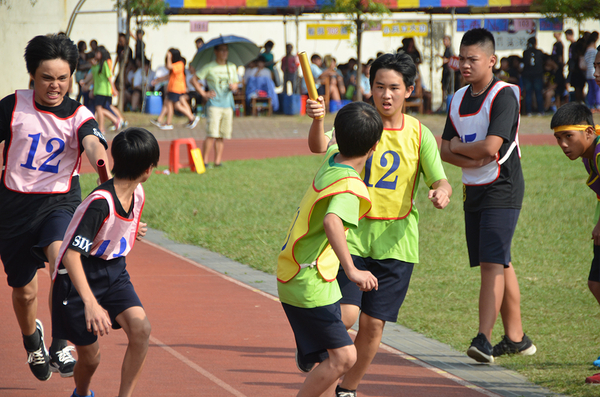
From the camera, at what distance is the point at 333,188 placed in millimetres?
3344

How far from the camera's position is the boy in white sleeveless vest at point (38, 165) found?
14.0 ft

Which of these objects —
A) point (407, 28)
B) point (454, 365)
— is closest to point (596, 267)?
point (454, 365)

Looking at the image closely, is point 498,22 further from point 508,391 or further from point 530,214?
point 508,391

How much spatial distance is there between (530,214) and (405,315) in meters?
4.24

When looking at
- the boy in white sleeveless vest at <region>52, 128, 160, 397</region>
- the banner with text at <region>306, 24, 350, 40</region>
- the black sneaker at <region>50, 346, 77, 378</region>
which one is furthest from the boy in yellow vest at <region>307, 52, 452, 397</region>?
the banner with text at <region>306, 24, 350, 40</region>

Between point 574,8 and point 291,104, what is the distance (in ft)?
28.2

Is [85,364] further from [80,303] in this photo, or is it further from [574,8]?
[574,8]

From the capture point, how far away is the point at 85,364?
3668 mm

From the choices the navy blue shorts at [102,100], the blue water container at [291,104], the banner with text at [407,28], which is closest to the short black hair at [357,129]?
the navy blue shorts at [102,100]

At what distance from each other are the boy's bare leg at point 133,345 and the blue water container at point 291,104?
19441 millimetres

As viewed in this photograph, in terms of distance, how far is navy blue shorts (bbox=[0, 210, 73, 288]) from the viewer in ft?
14.0

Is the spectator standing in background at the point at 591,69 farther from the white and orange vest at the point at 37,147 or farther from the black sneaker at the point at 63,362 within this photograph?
the black sneaker at the point at 63,362

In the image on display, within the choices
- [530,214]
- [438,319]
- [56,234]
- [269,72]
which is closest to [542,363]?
[438,319]

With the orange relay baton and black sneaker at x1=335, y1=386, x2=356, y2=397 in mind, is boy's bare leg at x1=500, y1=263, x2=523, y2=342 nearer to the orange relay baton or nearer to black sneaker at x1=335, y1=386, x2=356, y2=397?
black sneaker at x1=335, y1=386, x2=356, y2=397
